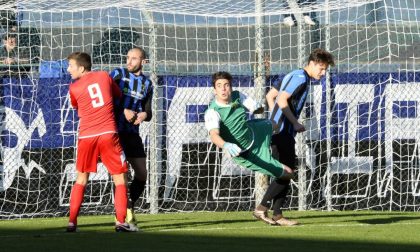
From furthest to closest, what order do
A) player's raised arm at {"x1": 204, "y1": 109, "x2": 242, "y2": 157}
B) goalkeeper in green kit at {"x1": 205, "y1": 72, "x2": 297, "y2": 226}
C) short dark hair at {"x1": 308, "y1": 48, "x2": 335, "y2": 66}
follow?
1. short dark hair at {"x1": 308, "y1": 48, "x2": 335, "y2": 66}
2. goalkeeper in green kit at {"x1": 205, "y1": 72, "x2": 297, "y2": 226}
3. player's raised arm at {"x1": 204, "y1": 109, "x2": 242, "y2": 157}

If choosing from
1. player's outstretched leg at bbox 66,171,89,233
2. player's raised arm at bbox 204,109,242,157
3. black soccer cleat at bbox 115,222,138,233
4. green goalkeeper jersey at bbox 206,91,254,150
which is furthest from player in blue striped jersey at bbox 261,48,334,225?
player's outstretched leg at bbox 66,171,89,233

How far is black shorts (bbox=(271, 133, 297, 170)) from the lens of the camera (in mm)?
13195

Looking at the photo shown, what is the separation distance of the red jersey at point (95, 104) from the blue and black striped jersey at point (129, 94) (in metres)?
0.77

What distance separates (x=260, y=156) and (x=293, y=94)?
3.11ft

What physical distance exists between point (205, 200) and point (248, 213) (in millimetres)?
822

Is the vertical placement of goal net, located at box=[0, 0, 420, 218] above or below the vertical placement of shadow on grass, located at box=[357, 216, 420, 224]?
above

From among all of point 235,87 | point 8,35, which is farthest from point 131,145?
point 8,35

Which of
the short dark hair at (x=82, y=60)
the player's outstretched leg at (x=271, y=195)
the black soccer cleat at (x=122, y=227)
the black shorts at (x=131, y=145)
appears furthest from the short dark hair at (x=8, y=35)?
the player's outstretched leg at (x=271, y=195)

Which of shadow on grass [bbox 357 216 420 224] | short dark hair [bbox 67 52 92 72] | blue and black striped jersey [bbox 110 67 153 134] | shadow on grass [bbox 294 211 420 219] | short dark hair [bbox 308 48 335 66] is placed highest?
short dark hair [bbox 308 48 335 66]

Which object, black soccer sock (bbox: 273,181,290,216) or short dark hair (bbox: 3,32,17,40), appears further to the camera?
short dark hair (bbox: 3,32,17,40)

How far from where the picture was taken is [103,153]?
40.0 ft

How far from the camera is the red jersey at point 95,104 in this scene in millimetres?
12148

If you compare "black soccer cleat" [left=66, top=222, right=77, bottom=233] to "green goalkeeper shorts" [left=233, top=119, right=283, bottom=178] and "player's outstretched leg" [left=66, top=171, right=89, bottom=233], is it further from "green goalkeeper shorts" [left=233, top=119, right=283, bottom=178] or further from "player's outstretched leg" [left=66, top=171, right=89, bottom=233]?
"green goalkeeper shorts" [left=233, top=119, right=283, bottom=178]

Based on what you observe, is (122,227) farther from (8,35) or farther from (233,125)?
(8,35)
